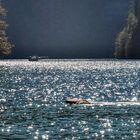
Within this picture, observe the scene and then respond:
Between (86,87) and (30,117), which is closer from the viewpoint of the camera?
(30,117)

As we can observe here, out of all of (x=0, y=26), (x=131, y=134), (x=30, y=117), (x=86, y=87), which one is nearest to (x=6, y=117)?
(x=30, y=117)

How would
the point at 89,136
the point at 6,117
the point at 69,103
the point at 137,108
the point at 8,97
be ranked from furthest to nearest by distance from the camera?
the point at 8,97 → the point at 69,103 → the point at 137,108 → the point at 6,117 → the point at 89,136

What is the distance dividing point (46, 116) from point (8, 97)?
23.8 meters

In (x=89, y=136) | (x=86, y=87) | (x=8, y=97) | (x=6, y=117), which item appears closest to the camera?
(x=89, y=136)

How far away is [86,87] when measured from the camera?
11575 cm

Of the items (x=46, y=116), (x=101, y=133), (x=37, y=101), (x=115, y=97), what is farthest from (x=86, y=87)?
(x=101, y=133)

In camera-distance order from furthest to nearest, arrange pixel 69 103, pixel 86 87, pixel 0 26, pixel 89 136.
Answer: pixel 0 26 < pixel 86 87 < pixel 69 103 < pixel 89 136

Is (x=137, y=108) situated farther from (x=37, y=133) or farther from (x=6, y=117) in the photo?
(x=37, y=133)

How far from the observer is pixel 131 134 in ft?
177

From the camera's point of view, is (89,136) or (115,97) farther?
(115,97)

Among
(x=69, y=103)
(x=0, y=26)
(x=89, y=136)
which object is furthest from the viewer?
(x=0, y=26)

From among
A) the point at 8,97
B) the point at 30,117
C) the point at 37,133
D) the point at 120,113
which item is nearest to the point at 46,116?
the point at 30,117

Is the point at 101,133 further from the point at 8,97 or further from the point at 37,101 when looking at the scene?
the point at 8,97

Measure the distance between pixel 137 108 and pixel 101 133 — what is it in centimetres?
1926
